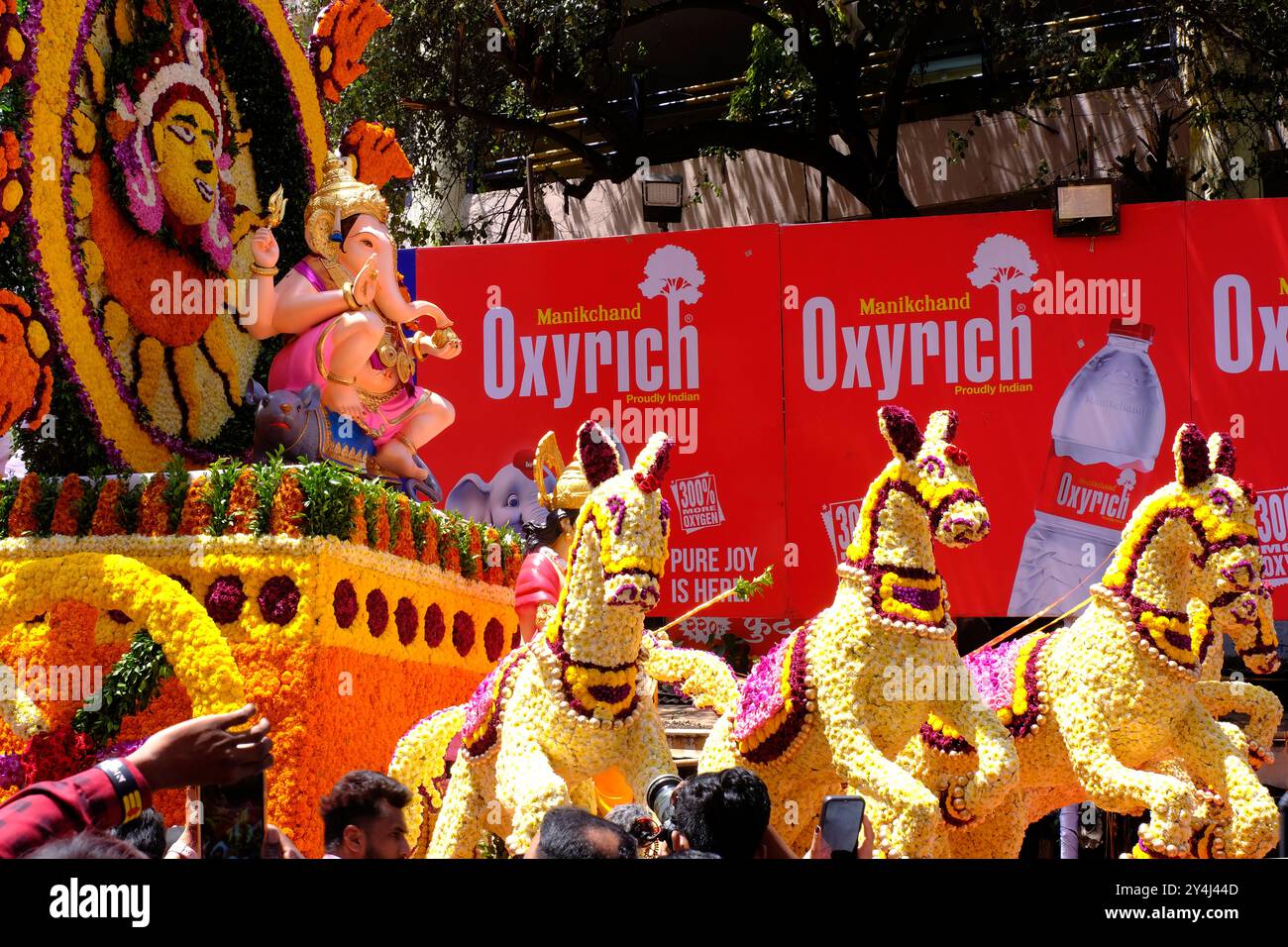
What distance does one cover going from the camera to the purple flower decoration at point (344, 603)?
6.22 m

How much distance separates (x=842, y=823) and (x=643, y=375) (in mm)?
7171

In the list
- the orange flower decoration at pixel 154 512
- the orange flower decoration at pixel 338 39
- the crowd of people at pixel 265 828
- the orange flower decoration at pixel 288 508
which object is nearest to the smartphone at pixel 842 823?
the crowd of people at pixel 265 828

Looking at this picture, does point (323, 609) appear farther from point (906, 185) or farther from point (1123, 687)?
point (906, 185)

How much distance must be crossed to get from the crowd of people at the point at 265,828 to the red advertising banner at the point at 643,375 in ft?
19.4

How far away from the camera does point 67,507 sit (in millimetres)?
6469

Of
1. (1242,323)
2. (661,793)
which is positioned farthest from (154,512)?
(1242,323)

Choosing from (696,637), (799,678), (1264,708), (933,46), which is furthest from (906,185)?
(799,678)

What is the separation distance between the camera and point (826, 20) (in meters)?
12.4

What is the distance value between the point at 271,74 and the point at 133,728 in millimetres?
3502

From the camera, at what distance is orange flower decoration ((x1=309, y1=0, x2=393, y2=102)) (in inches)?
330

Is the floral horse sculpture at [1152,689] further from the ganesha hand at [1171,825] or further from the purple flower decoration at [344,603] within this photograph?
the purple flower decoration at [344,603]

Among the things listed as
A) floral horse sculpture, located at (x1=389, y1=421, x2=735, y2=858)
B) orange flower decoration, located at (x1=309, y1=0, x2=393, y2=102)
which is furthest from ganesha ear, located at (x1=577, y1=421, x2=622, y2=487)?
orange flower decoration, located at (x1=309, y1=0, x2=393, y2=102)

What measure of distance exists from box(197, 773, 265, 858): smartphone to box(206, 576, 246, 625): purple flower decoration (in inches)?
104

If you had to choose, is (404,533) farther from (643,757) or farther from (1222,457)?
(1222,457)
